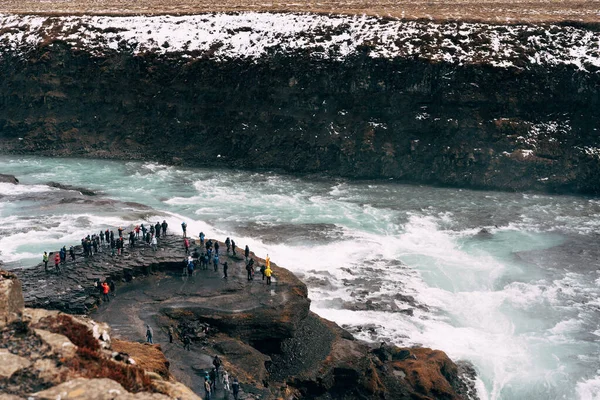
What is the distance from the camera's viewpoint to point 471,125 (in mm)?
70688

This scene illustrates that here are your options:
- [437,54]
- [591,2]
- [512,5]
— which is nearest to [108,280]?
[437,54]

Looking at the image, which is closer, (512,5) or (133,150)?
(133,150)

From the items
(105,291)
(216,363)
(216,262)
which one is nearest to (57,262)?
(105,291)

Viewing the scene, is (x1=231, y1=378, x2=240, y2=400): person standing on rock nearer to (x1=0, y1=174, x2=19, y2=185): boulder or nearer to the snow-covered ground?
(x1=0, y1=174, x2=19, y2=185): boulder

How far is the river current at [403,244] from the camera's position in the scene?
125 feet

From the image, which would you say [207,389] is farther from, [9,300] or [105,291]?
[9,300]

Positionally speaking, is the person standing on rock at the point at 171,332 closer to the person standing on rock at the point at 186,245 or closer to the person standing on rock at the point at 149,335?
the person standing on rock at the point at 149,335

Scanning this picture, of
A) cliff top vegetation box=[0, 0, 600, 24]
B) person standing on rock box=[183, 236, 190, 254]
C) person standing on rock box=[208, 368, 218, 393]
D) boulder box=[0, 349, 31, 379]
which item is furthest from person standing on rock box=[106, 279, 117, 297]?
cliff top vegetation box=[0, 0, 600, 24]

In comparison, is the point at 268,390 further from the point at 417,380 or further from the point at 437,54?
the point at 437,54

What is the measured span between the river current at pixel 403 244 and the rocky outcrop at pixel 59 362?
2260 cm

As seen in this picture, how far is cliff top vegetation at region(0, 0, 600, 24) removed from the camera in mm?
80438

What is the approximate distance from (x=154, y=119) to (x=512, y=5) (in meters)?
51.6

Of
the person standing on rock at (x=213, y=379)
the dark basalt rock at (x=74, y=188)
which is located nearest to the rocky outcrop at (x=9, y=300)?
the person standing on rock at (x=213, y=379)

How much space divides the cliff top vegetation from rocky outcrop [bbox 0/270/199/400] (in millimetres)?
70819
